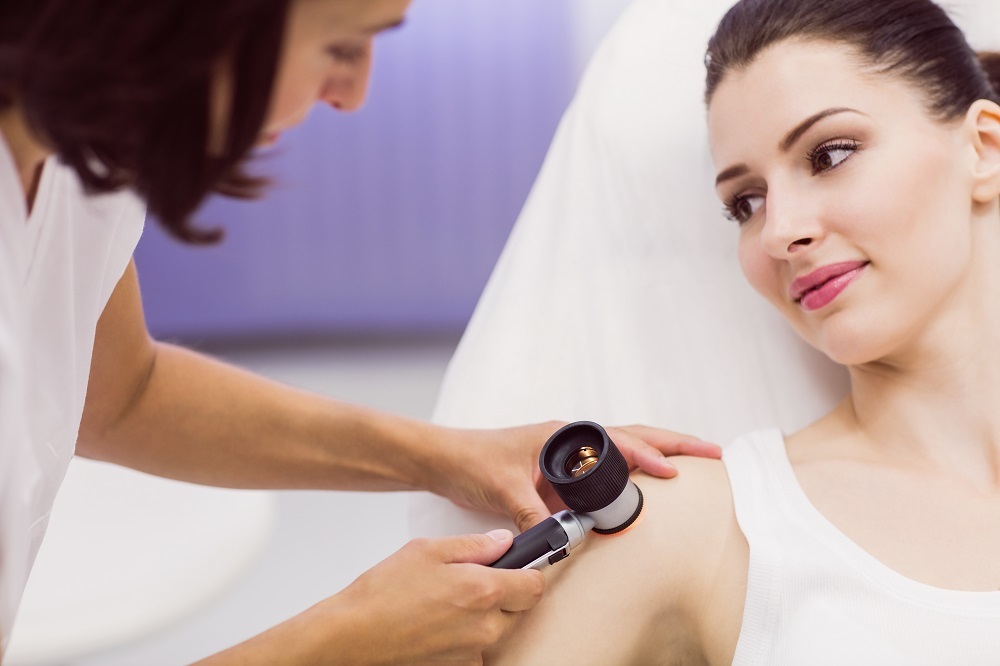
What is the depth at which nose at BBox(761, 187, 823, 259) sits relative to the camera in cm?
122

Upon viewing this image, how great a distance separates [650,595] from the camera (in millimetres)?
1145

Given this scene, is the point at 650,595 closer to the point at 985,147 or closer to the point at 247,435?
the point at 247,435

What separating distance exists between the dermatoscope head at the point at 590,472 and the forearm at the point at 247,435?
0.83ft

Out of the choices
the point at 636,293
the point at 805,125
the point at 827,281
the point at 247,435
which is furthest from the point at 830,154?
the point at 247,435

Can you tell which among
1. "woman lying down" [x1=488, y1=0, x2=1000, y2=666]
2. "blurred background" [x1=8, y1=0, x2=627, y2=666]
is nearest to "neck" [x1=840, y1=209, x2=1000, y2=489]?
"woman lying down" [x1=488, y1=0, x2=1000, y2=666]

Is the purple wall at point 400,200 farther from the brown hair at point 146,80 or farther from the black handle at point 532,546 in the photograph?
the brown hair at point 146,80

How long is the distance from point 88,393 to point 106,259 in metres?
0.25

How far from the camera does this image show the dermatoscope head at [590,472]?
3.43ft

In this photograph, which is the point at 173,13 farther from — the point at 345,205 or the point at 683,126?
the point at 345,205

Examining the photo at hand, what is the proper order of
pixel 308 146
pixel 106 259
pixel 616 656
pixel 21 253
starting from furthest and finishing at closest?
pixel 308 146 < pixel 616 656 < pixel 106 259 < pixel 21 253

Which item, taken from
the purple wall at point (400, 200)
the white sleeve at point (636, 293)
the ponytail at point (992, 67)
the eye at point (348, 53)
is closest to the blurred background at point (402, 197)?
the purple wall at point (400, 200)

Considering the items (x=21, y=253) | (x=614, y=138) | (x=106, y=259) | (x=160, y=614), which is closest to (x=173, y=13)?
(x=21, y=253)

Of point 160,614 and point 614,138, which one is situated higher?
point 614,138

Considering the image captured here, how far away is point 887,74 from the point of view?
4.12ft
